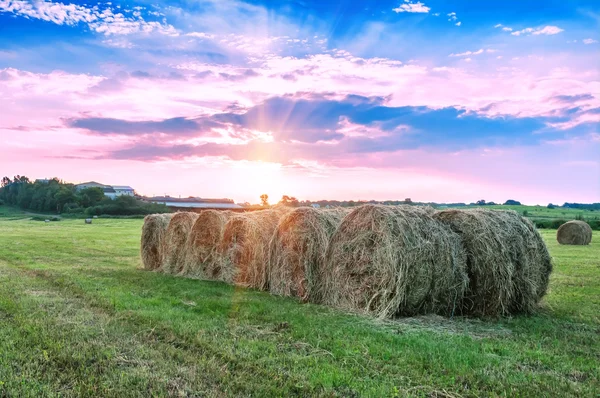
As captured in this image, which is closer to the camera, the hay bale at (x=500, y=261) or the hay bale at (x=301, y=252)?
the hay bale at (x=500, y=261)

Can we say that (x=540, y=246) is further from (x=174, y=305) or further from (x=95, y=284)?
(x=95, y=284)

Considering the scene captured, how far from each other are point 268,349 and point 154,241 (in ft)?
37.3

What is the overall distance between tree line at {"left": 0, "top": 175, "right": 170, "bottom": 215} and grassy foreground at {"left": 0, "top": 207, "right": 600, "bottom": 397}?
6509 centimetres

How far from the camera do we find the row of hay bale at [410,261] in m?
8.40

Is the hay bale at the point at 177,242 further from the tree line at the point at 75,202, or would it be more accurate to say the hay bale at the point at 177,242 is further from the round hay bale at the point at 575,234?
the tree line at the point at 75,202

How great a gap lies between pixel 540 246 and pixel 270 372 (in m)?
7.08

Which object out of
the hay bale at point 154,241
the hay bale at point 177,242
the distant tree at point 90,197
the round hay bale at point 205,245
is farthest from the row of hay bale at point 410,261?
the distant tree at point 90,197

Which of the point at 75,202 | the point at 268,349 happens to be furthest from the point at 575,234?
the point at 75,202

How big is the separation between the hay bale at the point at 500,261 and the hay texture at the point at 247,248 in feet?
15.3

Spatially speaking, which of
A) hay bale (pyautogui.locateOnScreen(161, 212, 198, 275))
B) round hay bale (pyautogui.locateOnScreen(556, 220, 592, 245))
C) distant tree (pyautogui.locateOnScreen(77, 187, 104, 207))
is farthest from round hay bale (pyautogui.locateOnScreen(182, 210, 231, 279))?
distant tree (pyautogui.locateOnScreen(77, 187, 104, 207))

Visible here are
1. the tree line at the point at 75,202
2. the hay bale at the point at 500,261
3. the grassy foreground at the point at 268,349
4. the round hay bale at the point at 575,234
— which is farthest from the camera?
the tree line at the point at 75,202

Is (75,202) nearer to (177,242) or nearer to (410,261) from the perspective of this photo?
(177,242)

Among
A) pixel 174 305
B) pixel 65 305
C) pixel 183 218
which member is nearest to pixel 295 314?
pixel 174 305

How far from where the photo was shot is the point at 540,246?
959cm
